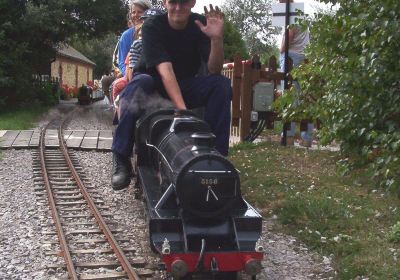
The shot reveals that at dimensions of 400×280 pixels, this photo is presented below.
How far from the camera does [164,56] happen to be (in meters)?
5.21

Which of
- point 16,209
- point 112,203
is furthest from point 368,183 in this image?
point 16,209

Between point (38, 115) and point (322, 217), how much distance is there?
17.2 metres

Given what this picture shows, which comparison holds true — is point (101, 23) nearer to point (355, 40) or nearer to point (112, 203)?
point (112, 203)

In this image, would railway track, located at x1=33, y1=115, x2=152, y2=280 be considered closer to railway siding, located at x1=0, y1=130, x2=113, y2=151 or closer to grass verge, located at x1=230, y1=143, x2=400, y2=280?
grass verge, located at x1=230, y1=143, x2=400, y2=280

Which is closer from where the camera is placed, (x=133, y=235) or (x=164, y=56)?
(x=164, y=56)

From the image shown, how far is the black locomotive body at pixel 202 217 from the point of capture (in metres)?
4.07

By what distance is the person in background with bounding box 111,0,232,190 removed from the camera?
17.1 ft

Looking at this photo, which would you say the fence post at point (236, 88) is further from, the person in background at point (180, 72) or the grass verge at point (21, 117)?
the grass verge at point (21, 117)

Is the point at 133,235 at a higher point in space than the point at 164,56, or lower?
lower

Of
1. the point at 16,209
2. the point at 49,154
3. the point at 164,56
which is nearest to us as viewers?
the point at 164,56

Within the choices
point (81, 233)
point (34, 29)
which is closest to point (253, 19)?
point (34, 29)

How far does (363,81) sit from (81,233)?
345cm

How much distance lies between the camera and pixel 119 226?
6.46m

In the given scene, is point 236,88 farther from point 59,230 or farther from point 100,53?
point 100,53
